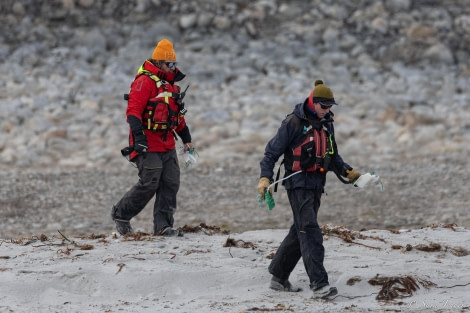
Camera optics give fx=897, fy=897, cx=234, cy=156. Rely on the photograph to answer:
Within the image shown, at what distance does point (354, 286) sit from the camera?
285 inches

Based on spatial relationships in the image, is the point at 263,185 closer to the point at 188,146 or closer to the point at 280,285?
the point at 280,285

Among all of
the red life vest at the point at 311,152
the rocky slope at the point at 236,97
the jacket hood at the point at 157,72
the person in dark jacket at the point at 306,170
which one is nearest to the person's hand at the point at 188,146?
the jacket hood at the point at 157,72

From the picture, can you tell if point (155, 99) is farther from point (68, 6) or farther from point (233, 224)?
point (68, 6)

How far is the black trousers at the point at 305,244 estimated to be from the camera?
7.04 metres

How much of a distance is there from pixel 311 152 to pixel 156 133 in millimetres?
2155

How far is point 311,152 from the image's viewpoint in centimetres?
Result: 710

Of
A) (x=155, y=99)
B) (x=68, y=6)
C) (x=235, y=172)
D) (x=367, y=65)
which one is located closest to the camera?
(x=155, y=99)

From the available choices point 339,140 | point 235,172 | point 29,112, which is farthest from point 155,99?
point 29,112

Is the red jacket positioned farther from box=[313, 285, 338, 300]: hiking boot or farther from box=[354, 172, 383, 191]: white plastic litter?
box=[313, 285, 338, 300]: hiking boot

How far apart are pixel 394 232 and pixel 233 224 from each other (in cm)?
363

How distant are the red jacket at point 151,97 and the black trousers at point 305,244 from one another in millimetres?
1992

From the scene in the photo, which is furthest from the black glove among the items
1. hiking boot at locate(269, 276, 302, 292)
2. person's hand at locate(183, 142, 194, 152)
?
hiking boot at locate(269, 276, 302, 292)

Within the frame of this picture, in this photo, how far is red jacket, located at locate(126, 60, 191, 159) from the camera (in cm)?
853

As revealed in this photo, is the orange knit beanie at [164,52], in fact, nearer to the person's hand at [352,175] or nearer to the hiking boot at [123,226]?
the hiking boot at [123,226]
